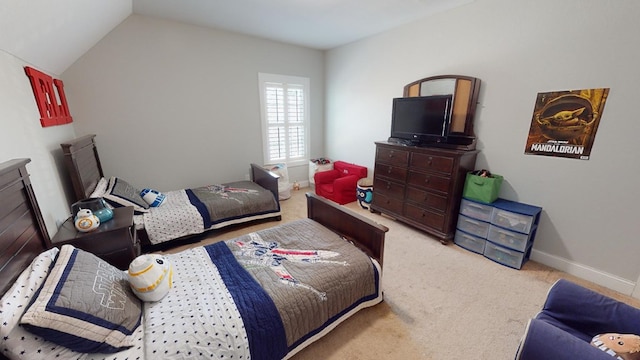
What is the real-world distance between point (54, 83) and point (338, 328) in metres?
3.46

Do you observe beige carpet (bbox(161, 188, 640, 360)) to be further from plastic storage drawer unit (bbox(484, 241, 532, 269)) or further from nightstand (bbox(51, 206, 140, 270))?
nightstand (bbox(51, 206, 140, 270))

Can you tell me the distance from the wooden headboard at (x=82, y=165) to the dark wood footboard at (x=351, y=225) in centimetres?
204

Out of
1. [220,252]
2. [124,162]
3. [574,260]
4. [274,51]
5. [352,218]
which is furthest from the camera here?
[274,51]

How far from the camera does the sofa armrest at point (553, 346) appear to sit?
0.98 meters

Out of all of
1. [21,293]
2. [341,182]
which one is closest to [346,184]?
[341,182]

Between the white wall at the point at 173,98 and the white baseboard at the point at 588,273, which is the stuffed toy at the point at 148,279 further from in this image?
the white baseboard at the point at 588,273

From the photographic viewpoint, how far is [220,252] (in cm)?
185

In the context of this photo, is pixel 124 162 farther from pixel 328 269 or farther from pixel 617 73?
pixel 617 73

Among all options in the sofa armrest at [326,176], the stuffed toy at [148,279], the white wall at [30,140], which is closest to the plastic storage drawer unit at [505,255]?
the sofa armrest at [326,176]

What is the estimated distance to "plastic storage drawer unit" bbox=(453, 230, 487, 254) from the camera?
2584mm

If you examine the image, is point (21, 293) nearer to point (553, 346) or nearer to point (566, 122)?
point (553, 346)

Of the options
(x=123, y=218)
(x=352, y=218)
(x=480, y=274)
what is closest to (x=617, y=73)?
(x=480, y=274)

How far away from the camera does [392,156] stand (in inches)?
124

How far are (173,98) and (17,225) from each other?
8.05ft
